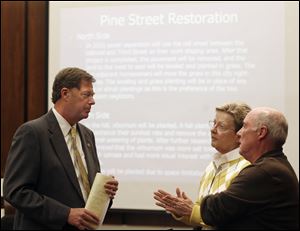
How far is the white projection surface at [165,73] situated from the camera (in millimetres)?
3986

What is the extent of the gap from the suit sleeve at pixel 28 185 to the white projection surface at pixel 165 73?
194 cm

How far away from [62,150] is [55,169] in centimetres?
11

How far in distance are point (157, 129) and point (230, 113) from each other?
1646mm

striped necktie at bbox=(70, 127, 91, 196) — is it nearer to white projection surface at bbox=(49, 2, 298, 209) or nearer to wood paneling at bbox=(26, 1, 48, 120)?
white projection surface at bbox=(49, 2, 298, 209)

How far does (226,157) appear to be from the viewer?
2453mm

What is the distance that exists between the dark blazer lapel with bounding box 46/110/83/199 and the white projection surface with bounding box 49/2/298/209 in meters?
1.80

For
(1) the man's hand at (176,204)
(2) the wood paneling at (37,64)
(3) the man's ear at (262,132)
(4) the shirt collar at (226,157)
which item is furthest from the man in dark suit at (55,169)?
(2) the wood paneling at (37,64)

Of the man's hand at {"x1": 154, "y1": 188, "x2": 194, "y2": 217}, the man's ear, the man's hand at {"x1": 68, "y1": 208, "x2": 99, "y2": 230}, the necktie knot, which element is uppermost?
the man's ear

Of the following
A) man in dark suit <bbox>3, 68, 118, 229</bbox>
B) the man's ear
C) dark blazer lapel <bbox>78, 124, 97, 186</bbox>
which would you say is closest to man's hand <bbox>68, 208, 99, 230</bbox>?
man in dark suit <bbox>3, 68, 118, 229</bbox>

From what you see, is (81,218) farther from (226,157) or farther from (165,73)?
(165,73)

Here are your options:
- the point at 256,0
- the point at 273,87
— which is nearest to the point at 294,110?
the point at 273,87

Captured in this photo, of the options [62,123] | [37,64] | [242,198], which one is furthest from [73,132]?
[37,64]

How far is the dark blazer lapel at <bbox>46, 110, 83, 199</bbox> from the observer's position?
2.30m

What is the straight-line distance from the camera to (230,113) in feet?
8.21
